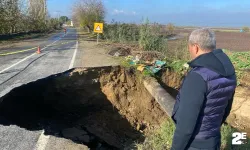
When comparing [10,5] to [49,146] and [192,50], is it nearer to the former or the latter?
[49,146]

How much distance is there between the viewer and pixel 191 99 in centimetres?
230

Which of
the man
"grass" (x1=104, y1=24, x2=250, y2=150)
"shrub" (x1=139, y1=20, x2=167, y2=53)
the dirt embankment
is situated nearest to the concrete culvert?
"grass" (x1=104, y1=24, x2=250, y2=150)

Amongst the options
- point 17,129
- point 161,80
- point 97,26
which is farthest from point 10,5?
point 17,129

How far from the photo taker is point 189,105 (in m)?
2.31

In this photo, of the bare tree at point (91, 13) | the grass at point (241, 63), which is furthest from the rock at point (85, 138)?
the bare tree at point (91, 13)

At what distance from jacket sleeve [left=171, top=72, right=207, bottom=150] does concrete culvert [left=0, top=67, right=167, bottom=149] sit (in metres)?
3.73

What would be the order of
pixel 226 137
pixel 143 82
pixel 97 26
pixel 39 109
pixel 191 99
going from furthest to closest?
1. pixel 97 26
2. pixel 143 82
3. pixel 39 109
4. pixel 226 137
5. pixel 191 99

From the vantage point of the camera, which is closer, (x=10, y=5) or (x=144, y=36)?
(x=144, y=36)

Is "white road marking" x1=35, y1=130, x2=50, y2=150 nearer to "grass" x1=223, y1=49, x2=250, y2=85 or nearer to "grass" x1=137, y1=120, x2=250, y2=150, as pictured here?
"grass" x1=137, y1=120, x2=250, y2=150

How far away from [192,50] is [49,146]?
2764mm

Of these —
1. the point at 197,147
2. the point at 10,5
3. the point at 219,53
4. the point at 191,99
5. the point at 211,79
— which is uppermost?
the point at 10,5

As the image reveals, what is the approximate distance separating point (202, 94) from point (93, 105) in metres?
6.31

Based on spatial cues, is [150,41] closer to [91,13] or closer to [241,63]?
[241,63]

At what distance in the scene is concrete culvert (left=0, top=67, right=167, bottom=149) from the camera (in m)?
6.39
